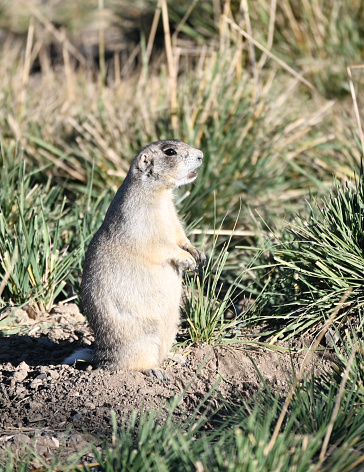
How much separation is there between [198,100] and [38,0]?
7746 mm

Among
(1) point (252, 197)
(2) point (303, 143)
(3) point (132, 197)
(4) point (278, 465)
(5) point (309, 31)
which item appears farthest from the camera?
(5) point (309, 31)

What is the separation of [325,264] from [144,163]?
1.25 meters

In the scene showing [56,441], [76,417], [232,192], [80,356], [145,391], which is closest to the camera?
[56,441]

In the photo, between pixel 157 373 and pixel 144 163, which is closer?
pixel 157 373

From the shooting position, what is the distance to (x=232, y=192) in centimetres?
590

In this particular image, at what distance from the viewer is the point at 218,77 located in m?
6.29

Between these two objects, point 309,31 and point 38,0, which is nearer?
point 309,31

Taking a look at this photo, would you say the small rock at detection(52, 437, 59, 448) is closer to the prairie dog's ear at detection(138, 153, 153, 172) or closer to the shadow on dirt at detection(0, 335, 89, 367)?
the shadow on dirt at detection(0, 335, 89, 367)

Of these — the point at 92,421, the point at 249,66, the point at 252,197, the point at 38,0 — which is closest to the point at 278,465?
the point at 92,421

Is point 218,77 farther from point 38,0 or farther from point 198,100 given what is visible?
point 38,0

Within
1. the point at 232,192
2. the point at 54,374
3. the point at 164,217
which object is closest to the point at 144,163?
the point at 164,217

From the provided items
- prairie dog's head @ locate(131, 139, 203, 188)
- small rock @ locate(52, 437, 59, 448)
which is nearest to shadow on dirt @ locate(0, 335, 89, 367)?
small rock @ locate(52, 437, 59, 448)

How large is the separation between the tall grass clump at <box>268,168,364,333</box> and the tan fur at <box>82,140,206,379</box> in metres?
0.63

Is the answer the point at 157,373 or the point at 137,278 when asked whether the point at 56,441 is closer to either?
the point at 157,373
